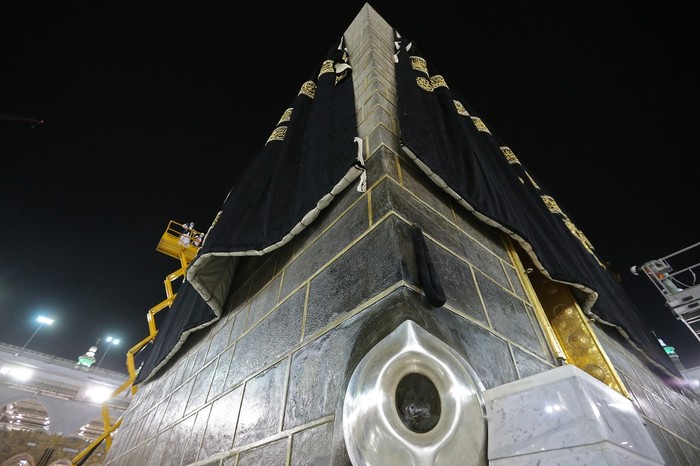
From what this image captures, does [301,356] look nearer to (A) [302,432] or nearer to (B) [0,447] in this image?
(A) [302,432]

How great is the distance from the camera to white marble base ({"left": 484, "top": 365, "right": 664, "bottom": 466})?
38 cm

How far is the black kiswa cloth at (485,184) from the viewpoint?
119 centimetres

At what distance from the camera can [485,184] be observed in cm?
131

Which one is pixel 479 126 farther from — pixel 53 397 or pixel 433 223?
pixel 53 397

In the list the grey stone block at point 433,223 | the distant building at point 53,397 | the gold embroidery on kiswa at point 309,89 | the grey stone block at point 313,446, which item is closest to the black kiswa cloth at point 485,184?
the grey stone block at point 433,223

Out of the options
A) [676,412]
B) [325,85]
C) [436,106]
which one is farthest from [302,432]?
[676,412]

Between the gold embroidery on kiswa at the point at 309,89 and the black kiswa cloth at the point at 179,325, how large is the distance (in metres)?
1.66

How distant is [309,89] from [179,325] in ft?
6.76

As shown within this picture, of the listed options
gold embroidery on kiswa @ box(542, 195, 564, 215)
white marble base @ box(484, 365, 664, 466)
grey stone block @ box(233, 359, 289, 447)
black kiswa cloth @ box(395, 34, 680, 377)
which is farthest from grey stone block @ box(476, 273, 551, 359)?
gold embroidery on kiswa @ box(542, 195, 564, 215)

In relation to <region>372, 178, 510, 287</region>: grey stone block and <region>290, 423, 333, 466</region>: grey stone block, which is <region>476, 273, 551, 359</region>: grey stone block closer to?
<region>372, 178, 510, 287</region>: grey stone block

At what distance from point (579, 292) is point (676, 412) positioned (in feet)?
4.59

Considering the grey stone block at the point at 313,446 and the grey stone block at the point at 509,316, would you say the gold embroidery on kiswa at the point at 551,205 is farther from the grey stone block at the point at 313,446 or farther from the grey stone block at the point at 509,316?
the grey stone block at the point at 313,446

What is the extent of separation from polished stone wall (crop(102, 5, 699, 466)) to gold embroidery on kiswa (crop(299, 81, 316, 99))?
1.94 feet

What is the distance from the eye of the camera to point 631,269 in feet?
19.2
